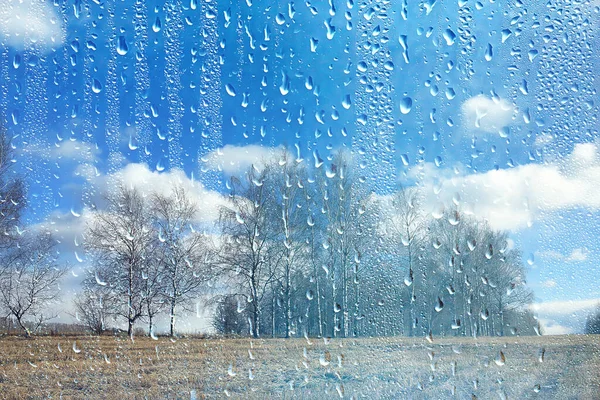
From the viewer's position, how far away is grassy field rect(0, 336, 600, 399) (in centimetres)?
296

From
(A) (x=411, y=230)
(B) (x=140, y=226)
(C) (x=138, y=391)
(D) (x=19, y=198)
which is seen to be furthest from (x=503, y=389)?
(D) (x=19, y=198)

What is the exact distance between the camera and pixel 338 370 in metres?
3.05

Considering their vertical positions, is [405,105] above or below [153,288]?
above

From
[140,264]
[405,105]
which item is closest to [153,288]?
[140,264]

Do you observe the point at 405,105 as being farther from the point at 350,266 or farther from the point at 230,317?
the point at 230,317

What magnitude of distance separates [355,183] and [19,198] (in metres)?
2.58

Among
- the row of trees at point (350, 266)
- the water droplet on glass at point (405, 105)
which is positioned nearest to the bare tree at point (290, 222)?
the row of trees at point (350, 266)

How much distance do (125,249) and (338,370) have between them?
166 cm

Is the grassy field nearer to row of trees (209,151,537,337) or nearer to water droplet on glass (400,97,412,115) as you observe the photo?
row of trees (209,151,537,337)

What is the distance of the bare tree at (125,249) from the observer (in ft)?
10.5

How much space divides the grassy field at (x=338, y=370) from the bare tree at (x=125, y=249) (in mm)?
270

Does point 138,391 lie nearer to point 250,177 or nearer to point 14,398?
→ point 14,398

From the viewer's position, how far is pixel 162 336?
314cm

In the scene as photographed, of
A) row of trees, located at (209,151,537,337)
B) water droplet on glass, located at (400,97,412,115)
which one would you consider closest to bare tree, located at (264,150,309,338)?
row of trees, located at (209,151,537,337)
